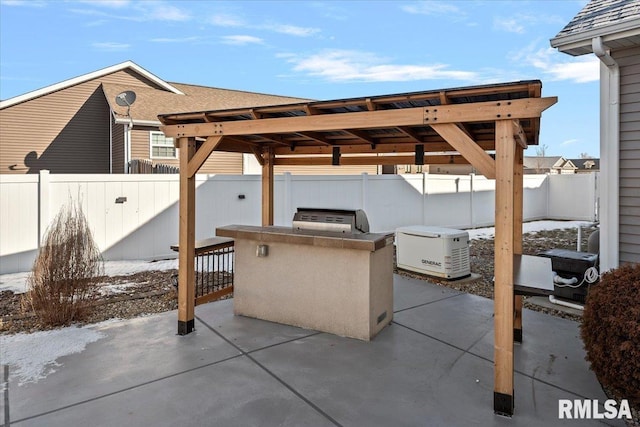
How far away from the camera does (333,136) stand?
473 cm

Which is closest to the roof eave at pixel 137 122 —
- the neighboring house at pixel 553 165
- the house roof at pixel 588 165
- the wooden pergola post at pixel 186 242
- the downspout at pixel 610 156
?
the wooden pergola post at pixel 186 242

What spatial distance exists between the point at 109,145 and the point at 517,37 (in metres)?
14.8

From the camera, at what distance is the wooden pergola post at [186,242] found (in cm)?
411

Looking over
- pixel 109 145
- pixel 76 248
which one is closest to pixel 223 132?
pixel 76 248

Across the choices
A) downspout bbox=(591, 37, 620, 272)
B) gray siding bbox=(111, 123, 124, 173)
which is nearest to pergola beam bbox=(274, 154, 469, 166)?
downspout bbox=(591, 37, 620, 272)

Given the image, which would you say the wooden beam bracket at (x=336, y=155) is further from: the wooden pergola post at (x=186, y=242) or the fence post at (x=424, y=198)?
the fence post at (x=424, y=198)

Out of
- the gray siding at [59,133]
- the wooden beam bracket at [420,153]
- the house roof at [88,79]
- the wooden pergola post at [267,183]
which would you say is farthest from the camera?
the gray siding at [59,133]

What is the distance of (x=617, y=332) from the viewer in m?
2.55

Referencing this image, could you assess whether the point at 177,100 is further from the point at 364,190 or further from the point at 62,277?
the point at 62,277

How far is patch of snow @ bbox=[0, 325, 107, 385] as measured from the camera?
3229 mm

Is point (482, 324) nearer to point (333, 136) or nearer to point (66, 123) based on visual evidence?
point (333, 136)

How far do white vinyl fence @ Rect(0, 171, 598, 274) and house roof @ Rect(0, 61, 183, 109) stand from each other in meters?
7.69

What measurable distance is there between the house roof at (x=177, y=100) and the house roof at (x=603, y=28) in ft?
34.1

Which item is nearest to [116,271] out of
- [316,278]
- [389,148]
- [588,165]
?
[316,278]
